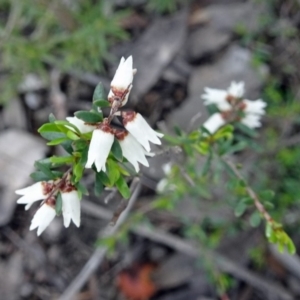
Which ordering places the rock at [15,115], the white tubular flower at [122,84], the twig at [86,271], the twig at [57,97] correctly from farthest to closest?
the rock at [15,115] < the twig at [57,97] < the twig at [86,271] < the white tubular flower at [122,84]

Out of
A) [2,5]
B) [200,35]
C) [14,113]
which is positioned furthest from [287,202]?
[2,5]

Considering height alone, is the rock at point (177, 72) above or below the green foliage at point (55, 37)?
below

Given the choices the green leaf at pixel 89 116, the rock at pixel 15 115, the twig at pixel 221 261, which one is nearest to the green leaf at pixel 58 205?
the green leaf at pixel 89 116

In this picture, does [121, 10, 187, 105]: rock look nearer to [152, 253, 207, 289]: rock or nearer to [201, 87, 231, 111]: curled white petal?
[152, 253, 207, 289]: rock

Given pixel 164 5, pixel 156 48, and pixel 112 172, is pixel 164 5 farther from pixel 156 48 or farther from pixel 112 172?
pixel 112 172

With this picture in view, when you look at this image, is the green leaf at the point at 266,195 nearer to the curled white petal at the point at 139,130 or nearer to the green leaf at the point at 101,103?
the curled white petal at the point at 139,130

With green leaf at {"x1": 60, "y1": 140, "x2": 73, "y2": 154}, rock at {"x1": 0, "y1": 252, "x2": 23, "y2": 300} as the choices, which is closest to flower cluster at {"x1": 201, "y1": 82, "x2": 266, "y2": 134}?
green leaf at {"x1": 60, "y1": 140, "x2": 73, "y2": 154}

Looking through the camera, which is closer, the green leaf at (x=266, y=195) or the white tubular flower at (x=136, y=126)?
the white tubular flower at (x=136, y=126)

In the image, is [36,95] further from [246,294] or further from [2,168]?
[246,294]
